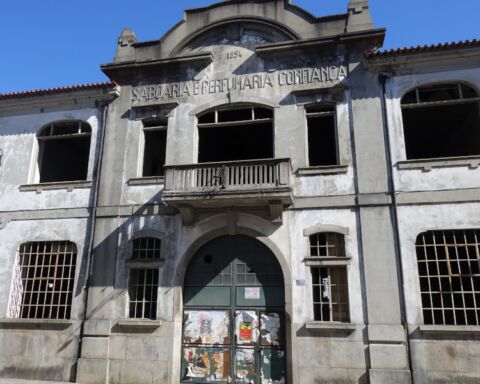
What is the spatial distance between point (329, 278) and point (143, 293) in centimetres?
556

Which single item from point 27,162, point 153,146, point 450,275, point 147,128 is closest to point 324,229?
point 450,275

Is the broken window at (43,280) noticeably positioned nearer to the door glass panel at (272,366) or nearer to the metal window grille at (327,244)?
the door glass panel at (272,366)

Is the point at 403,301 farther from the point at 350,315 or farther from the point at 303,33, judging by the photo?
the point at 303,33

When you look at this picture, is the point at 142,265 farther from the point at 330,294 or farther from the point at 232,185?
the point at 330,294

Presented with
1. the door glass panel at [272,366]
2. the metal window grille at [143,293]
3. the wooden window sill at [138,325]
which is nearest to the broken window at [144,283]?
the metal window grille at [143,293]

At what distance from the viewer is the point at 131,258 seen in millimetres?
13438

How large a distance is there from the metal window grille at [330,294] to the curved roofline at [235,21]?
752 cm

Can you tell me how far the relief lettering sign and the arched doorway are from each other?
196 inches

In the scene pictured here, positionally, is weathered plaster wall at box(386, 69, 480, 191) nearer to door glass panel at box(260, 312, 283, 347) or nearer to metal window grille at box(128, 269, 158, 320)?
door glass panel at box(260, 312, 283, 347)

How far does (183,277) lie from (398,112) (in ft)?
26.4

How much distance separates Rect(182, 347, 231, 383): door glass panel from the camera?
12336 mm

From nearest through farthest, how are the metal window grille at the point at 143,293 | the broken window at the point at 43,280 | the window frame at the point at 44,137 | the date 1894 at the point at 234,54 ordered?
the metal window grille at the point at 143,293 < the broken window at the point at 43,280 < the date 1894 at the point at 234,54 < the window frame at the point at 44,137

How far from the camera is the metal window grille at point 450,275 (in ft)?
37.0

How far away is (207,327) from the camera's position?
1277cm
